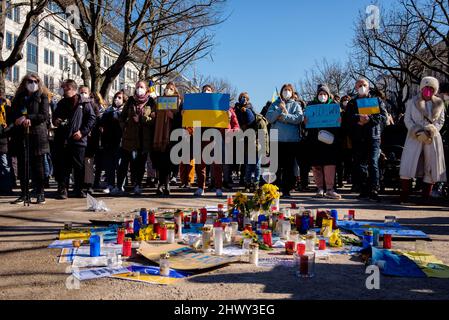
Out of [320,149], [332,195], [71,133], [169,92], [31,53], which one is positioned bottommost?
[332,195]

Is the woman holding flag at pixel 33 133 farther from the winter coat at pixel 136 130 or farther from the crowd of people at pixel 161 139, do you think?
the winter coat at pixel 136 130

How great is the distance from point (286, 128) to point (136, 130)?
3.03 metres

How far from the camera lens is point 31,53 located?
59.5 m

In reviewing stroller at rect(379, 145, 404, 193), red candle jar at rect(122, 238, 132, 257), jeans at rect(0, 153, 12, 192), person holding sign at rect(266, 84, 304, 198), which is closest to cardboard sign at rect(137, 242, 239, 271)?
red candle jar at rect(122, 238, 132, 257)

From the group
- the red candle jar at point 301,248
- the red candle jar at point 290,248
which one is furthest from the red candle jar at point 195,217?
the red candle jar at point 301,248

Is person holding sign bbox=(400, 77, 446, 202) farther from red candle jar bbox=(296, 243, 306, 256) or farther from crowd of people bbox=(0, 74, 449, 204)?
red candle jar bbox=(296, 243, 306, 256)

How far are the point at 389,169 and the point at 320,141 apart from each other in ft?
10.1

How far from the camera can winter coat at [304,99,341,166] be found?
9.74 m

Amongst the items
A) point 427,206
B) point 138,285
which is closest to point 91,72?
point 427,206

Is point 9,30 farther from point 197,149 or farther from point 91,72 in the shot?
point 197,149

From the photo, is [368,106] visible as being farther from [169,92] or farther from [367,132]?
[169,92]

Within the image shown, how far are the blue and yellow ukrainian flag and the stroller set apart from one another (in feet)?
14.8

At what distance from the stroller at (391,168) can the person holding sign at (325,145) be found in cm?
260

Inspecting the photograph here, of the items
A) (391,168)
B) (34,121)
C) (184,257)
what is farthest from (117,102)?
(184,257)
